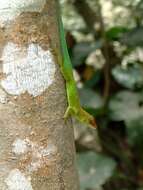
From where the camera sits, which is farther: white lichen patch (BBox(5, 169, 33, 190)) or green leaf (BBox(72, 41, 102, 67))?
green leaf (BBox(72, 41, 102, 67))

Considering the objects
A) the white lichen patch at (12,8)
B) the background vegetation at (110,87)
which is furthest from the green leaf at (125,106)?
the white lichen patch at (12,8)

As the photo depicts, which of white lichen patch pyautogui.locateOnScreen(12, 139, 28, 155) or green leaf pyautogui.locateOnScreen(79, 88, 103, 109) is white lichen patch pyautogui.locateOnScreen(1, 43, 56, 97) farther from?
green leaf pyautogui.locateOnScreen(79, 88, 103, 109)

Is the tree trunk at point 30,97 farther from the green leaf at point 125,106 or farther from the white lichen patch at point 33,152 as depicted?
the green leaf at point 125,106

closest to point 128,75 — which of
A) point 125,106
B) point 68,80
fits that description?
point 125,106

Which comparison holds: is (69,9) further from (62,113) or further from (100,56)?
(62,113)

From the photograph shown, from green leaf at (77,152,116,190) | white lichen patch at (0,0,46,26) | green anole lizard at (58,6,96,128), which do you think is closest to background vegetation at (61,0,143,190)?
green leaf at (77,152,116,190)

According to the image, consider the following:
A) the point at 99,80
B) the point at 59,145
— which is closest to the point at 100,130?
the point at 99,80

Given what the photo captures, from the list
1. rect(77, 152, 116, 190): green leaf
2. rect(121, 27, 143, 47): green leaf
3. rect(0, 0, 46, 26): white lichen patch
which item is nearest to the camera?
rect(0, 0, 46, 26): white lichen patch
